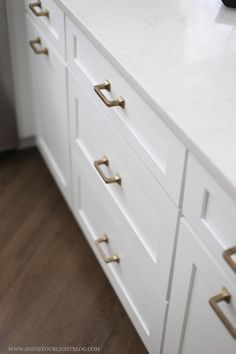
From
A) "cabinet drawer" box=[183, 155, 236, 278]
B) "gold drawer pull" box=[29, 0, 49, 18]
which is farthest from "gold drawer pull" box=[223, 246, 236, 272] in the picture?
"gold drawer pull" box=[29, 0, 49, 18]

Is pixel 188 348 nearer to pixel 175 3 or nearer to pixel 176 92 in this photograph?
pixel 176 92

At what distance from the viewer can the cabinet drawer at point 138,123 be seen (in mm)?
1005

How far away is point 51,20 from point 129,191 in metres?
0.63

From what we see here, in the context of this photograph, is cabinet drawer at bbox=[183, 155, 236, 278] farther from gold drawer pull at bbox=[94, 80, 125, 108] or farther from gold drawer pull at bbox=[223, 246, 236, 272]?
gold drawer pull at bbox=[94, 80, 125, 108]

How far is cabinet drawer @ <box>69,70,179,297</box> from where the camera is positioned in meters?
1.12

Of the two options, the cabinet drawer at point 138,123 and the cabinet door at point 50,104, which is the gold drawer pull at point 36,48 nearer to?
the cabinet door at point 50,104

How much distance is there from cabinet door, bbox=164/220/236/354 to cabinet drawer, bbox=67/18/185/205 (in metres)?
0.11

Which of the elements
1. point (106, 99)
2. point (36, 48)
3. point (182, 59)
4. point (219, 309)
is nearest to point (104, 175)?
point (106, 99)

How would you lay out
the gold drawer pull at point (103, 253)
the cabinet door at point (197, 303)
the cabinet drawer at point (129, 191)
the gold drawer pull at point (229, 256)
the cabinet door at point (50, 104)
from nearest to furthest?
the gold drawer pull at point (229, 256) → the cabinet door at point (197, 303) → the cabinet drawer at point (129, 191) → the gold drawer pull at point (103, 253) → the cabinet door at point (50, 104)

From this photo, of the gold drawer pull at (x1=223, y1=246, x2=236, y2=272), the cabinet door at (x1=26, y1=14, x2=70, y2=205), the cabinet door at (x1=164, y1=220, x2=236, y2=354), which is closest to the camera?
the gold drawer pull at (x1=223, y1=246, x2=236, y2=272)

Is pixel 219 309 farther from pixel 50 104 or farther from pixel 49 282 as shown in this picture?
pixel 50 104

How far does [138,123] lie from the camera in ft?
3.70

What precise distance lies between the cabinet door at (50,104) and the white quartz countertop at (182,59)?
30 centimetres

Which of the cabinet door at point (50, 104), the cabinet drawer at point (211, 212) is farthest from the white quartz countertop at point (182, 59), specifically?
the cabinet door at point (50, 104)
